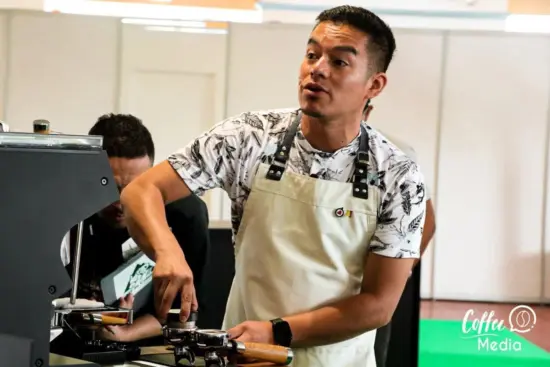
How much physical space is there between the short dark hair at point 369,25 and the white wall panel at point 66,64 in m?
2.34

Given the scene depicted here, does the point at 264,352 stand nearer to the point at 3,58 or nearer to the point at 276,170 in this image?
the point at 276,170

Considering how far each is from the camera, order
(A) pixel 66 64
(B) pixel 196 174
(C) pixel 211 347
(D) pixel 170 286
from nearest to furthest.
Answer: (C) pixel 211 347 → (D) pixel 170 286 → (B) pixel 196 174 → (A) pixel 66 64

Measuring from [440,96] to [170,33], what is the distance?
3.94ft

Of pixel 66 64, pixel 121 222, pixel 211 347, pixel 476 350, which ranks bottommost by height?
pixel 476 350

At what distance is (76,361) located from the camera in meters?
1.02

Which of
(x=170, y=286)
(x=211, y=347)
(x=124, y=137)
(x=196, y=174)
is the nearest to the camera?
(x=211, y=347)

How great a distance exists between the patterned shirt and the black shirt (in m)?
0.35

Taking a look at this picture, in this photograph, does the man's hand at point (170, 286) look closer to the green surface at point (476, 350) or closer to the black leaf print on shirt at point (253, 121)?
the black leaf print on shirt at point (253, 121)

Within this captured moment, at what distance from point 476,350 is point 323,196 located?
90.7 inches

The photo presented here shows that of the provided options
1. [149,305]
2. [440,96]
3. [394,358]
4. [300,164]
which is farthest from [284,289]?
[440,96]

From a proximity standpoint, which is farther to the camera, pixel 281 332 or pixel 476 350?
pixel 476 350

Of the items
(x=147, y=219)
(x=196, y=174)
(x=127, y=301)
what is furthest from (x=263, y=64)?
(x=147, y=219)

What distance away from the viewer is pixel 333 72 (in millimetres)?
1458

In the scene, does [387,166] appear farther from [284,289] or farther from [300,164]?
[284,289]
